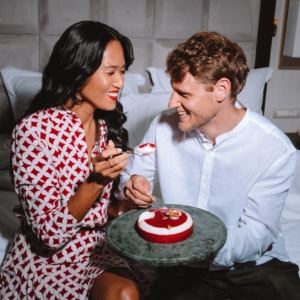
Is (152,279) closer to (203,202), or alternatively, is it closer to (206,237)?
(203,202)

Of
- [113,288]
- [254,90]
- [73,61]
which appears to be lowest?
[113,288]

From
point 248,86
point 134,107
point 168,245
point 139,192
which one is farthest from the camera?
point 248,86

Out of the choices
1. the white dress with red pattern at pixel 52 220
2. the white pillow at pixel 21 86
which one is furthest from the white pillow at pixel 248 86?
the white dress with red pattern at pixel 52 220

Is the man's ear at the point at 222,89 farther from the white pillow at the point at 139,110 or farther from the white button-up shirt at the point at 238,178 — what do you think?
the white pillow at the point at 139,110

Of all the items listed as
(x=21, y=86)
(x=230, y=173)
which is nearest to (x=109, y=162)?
(x=230, y=173)

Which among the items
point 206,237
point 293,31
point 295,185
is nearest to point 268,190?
point 206,237

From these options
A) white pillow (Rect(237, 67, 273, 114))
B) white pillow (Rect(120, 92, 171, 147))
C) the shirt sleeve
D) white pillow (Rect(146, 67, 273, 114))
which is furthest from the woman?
white pillow (Rect(237, 67, 273, 114))

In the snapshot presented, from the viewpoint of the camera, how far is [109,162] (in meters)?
1.06

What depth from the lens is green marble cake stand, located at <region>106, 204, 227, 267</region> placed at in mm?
907

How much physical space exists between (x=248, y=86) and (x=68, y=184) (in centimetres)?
168

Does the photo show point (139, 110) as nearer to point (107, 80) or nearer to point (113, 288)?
point (107, 80)

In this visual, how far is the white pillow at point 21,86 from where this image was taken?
2.26 meters

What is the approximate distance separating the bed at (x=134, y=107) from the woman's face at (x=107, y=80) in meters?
0.63

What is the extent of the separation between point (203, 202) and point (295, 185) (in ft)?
3.09
